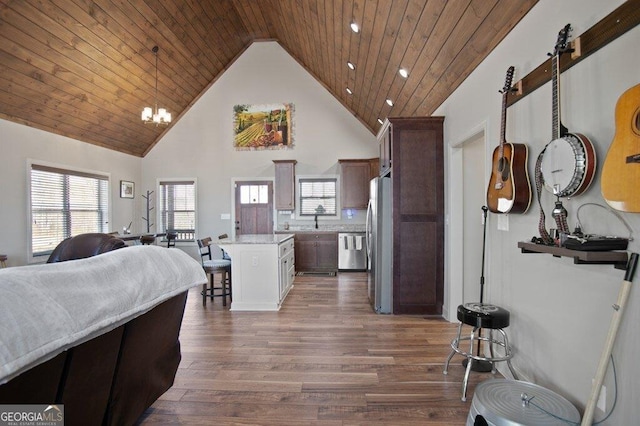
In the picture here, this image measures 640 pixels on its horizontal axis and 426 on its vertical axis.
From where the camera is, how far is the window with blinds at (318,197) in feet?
24.1

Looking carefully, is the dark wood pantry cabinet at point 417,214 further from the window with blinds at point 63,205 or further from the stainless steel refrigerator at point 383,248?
the window with blinds at point 63,205

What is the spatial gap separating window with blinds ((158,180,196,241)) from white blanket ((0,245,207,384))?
20.5 feet

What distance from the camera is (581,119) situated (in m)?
1.65

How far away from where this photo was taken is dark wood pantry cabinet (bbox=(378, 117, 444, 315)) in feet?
12.8

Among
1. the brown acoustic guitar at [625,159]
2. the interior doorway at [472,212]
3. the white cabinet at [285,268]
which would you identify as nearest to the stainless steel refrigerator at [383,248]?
the interior doorway at [472,212]

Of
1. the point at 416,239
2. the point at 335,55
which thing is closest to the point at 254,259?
the point at 416,239

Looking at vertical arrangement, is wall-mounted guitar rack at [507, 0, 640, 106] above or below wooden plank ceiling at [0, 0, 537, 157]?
below

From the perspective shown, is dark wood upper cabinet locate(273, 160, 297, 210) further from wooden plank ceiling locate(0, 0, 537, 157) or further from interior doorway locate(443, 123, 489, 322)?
interior doorway locate(443, 123, 489, 322)

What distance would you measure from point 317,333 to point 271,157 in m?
4.96

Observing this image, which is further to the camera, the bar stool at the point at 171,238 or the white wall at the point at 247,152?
the white wall at the point at 247,152

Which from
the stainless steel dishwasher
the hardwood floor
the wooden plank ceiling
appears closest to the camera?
the hardwood floor

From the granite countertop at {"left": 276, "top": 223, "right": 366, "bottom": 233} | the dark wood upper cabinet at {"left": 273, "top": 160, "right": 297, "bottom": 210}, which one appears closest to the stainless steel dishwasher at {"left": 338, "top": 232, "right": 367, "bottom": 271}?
the granite countertop at {"left": 276, "top": 223, "right": 366, "bottom": 233}

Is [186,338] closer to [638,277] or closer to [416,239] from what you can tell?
[416,239]

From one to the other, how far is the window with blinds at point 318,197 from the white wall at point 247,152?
0.23 m
